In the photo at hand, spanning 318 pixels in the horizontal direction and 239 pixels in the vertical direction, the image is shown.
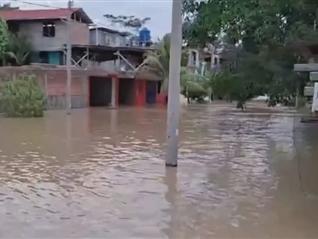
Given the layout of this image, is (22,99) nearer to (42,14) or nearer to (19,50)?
(19,50)

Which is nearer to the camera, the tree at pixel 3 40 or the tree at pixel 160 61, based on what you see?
the tree at pixel 3 40

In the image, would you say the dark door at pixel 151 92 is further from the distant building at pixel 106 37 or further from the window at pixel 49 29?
the window at pixel 49 29

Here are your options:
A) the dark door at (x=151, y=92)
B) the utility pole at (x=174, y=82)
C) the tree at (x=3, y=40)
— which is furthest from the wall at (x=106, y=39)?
the utility pole at (x=174, y=82)

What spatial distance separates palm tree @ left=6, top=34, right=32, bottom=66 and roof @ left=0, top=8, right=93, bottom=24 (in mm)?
1835

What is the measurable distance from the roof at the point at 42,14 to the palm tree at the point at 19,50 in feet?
6.02

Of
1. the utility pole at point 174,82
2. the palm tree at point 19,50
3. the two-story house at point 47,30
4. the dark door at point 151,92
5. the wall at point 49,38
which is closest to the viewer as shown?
the utility pole at point 174,82

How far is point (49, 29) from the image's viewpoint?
42938mm

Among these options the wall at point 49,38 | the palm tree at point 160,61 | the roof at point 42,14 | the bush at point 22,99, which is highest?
the roof at point 42,14

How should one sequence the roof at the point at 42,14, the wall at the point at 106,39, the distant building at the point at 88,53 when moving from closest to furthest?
the distant building at the point at 88,53 → the roof at the point at 42,14 → the wall at the point at 106,39

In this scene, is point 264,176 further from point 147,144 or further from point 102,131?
point 102,131

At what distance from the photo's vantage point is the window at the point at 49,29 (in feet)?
141

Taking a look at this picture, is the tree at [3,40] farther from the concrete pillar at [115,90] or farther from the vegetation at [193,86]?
the vegetation at [193,86]

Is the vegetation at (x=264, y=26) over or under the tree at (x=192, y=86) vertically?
over

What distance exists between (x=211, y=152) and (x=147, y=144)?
7.80ft
